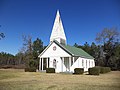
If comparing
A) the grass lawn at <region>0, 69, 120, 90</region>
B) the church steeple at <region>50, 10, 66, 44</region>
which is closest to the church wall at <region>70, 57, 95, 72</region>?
the church steeple at <region>50, 10, 66, 44</region>

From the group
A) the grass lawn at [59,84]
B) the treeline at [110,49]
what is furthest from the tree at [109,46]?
the grass lawn at [59,84]

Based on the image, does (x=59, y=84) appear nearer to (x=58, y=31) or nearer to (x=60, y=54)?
(x=60, y=54)

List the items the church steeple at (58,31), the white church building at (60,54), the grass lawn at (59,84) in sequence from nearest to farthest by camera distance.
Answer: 1. the grass lawn at (59,84)
2. the white church building at (60,54)
3. the church steeple at (58,31)

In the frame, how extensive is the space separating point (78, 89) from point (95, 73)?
1664cm

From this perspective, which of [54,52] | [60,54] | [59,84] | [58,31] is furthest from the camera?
[58,31]

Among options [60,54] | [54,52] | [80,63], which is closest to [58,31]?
[54,52]

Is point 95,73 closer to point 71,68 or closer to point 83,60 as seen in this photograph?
point 71,68

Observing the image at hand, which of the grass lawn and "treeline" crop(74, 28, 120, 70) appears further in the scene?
"treeline" crop(74, 28, 120, 70)

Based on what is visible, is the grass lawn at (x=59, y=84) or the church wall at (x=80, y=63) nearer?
the grass lawn at (x=59, y=84)

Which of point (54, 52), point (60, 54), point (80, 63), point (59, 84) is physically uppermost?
point (54, 52)

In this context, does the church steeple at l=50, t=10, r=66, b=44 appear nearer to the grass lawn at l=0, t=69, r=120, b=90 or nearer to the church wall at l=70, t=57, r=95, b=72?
the church wall at l=70, t=57, r=95, b=72

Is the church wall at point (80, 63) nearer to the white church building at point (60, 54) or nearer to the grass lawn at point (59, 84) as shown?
the white church building at point (60, 54)

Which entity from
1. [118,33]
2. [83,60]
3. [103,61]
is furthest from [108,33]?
[83,60]

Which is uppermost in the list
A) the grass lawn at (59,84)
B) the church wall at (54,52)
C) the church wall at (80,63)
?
the church wall at (54,52)
